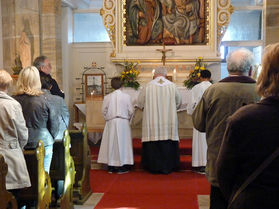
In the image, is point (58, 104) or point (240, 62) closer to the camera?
point (240, 62)

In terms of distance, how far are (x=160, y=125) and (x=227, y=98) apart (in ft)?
13.3

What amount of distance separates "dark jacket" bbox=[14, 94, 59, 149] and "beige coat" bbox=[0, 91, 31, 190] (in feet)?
1.90

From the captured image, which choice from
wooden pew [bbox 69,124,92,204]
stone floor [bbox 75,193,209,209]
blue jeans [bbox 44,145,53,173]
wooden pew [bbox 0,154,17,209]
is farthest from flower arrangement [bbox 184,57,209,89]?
wooden pew [bbox 0,154,17,209]

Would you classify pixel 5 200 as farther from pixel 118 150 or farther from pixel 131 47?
pixel 131 47

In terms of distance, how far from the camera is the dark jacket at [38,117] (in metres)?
4.61

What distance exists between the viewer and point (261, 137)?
215 cm

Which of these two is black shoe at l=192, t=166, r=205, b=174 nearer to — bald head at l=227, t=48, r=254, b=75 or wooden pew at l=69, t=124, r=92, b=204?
wooden pew at l=69, t=124, r=92, b=204

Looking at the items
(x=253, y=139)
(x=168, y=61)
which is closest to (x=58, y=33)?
(x=168, y=61)

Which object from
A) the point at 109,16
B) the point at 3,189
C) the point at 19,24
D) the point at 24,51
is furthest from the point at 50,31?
the point at 3,189

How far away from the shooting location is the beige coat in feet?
12.9

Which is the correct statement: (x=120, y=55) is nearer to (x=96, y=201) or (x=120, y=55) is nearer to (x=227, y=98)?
(x=96, y=201)

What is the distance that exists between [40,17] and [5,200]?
303 inches

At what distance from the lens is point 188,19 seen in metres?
11.2

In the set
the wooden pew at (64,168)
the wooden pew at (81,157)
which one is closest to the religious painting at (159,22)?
the wooden pew at (81,157)
